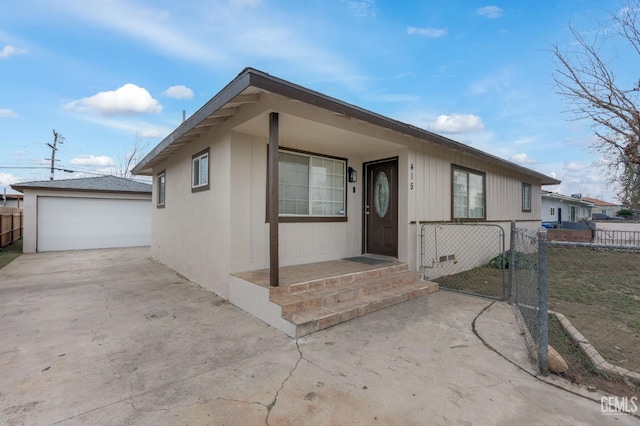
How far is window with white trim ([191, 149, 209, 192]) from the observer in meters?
5.48

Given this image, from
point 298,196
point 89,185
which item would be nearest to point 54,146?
point 89,185

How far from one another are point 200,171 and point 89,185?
941cm

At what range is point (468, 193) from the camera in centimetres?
761

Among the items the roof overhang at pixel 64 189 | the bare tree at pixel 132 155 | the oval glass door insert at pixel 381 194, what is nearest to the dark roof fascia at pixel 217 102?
the oval glass door insert at pixel 381 194

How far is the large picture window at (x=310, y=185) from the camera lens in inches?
208

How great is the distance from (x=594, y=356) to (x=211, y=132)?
227 inches

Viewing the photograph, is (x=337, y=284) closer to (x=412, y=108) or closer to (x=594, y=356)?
(x=594, y=356)

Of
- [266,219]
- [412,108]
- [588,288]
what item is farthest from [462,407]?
[412,108]

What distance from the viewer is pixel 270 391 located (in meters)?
2.24

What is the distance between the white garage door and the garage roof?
0.45 meters

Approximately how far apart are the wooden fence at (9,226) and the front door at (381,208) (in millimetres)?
13538

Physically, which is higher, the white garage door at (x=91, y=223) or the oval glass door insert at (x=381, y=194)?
the oval glass door insert at (x=381, y=194)

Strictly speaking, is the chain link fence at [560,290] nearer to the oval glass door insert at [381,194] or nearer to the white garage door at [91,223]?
the oval glass door insert at [381,194]

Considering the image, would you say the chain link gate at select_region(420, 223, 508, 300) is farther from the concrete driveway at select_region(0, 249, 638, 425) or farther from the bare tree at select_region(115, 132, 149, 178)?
the bare tree at select_region(115, 132, 149, 178)
